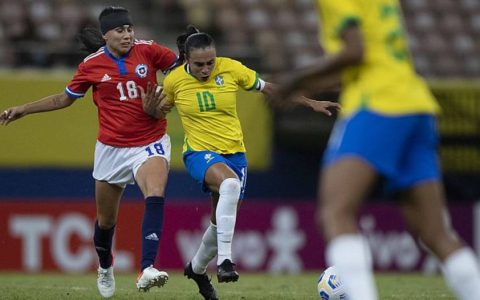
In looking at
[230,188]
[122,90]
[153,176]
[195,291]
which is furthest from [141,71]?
[195,291]

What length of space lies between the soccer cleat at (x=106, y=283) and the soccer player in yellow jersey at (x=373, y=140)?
176 inches

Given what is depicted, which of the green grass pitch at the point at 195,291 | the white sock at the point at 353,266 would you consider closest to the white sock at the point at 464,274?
the white sock at the point at 353,266

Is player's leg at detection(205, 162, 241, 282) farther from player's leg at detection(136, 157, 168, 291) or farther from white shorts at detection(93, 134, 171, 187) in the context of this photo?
white shorts at detection(93, 134, 171, 187)

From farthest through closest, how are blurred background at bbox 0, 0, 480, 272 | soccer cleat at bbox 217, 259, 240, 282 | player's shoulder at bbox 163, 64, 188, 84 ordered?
blurred background at bbox 0, 0, 480, 272, player's shoulder at bbox 163, 64, 188, 84, soccer cleat at bbox 217, 259, 240, 282

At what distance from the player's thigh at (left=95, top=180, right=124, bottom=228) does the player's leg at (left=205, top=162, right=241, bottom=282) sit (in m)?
1.06

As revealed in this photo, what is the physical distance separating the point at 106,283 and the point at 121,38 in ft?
7.37

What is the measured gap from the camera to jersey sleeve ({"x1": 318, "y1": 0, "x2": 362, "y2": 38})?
19.1 ft

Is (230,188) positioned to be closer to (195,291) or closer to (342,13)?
(195,291)

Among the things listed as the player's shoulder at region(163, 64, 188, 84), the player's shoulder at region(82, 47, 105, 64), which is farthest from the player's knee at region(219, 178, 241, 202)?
the player's shoulder at region(82, 47, 105, 64)

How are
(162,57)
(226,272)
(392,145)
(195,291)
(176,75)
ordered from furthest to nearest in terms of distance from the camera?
(195,291)
(162,57)
(176,75)
(226,272)
(392,145)

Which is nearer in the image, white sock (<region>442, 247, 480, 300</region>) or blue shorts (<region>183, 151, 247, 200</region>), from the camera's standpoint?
white sock (<region>442, 247, 480, 300</region>)

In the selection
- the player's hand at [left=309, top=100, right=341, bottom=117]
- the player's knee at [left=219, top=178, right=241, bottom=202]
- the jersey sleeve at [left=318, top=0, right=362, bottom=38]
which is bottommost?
the player's knee at [left=219, top=178, right=241, bottom=202]

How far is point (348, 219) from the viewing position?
5.70 metres

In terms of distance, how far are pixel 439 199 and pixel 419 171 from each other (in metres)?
0.21
